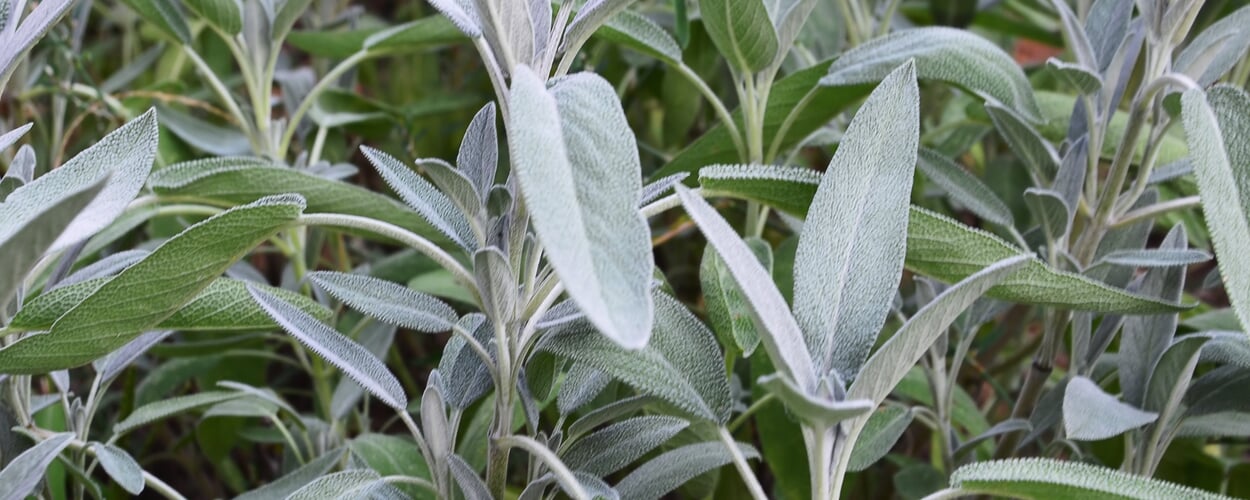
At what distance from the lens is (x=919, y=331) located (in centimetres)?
33

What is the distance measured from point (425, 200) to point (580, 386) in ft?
0.34

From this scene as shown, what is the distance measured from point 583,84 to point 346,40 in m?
0.47

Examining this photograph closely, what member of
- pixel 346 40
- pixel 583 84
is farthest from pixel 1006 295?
pixel 346 40

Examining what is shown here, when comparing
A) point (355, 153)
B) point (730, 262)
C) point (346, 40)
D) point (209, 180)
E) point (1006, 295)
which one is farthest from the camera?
point (355, 153)

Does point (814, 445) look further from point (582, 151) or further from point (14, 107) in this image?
point (14, 107)

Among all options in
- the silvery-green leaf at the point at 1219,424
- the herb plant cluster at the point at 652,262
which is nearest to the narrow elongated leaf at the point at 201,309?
the herb plant cluster at the point at 652,262

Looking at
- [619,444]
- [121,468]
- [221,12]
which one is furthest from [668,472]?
[221,12]

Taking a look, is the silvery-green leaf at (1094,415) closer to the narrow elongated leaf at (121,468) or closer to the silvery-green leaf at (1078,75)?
the silvery-green leaf at (1078,75)

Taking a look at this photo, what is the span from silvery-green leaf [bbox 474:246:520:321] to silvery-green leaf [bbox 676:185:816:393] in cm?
8

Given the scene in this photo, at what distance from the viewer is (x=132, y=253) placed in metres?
0.51

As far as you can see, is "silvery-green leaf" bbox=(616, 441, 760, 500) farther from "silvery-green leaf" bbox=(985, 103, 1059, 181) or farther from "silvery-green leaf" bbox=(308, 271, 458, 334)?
"silvery-green leaf" bbox=(985, 103, 1059, 181)

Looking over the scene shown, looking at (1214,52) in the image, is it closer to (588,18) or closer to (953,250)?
(953,250)

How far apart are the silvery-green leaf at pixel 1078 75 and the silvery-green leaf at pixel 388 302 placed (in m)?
0.30

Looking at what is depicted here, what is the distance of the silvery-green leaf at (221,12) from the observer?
62cm
